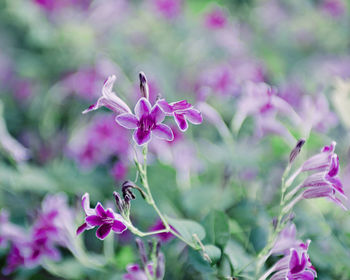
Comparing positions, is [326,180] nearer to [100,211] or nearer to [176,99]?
[100,211]

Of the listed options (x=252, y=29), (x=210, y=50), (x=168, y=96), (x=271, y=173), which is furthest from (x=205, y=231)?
(x=252, y=29)

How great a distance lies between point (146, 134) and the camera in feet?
2.13

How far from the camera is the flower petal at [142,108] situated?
651mm

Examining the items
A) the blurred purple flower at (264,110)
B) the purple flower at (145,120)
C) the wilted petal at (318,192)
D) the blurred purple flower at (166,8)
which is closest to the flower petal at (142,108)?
the purple flower at (145,120)

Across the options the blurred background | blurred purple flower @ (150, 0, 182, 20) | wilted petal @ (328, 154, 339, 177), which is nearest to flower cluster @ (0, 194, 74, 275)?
the blurred background

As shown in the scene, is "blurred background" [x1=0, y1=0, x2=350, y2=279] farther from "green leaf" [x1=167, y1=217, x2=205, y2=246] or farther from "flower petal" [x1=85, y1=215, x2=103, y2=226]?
"flower petal" [x1=85, y1=215, x2=103, y2=226]

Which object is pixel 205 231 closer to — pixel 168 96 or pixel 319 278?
pixel 319 278

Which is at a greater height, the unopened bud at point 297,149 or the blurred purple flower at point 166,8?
the blurred purple flower at point 166,8

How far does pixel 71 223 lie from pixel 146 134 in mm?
378

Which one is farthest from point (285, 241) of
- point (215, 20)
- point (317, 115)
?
point (215, 20)

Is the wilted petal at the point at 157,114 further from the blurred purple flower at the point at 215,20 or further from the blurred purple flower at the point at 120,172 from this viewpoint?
the blurred purple flower at the point at 215,20

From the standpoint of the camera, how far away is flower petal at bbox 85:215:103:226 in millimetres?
654

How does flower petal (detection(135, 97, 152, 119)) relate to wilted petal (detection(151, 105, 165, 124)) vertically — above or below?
above

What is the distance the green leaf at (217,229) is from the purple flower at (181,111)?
0.18 m
